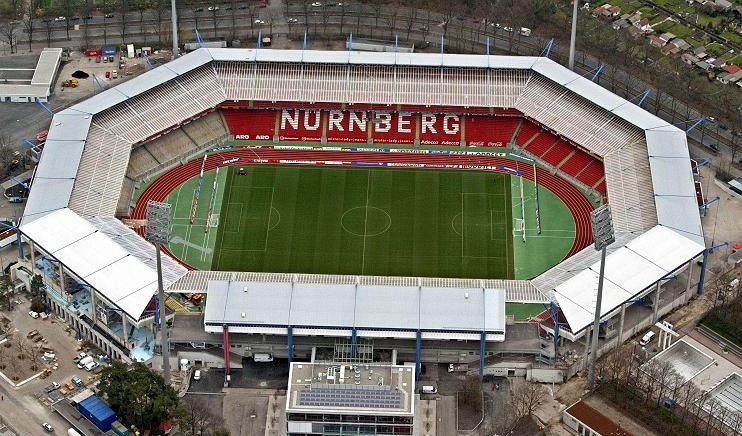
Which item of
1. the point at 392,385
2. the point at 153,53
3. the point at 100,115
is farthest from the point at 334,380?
Answer: the point at 153,53

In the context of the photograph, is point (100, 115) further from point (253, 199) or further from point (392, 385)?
point (392, 385)

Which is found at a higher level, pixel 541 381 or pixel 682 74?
pixel 682 74

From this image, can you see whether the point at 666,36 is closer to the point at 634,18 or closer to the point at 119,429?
the point at 634,18

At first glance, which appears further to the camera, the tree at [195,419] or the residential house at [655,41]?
the residential house at [655,41]

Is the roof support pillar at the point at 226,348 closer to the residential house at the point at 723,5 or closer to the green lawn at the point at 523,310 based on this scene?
the green lawn at the point at 523,310

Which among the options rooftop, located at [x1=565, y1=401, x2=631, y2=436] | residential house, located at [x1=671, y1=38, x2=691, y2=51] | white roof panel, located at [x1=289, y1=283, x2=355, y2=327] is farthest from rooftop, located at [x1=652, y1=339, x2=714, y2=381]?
residential house, located at [x1=671, y1=38, x2=691, y2=51]

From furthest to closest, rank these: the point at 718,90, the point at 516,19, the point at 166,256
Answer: the point at 516,19
the point at 718,90
the point at 166,256

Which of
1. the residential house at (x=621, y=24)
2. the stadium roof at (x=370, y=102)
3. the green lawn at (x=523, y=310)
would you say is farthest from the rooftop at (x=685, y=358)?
the residential house at (x=621, y=24)

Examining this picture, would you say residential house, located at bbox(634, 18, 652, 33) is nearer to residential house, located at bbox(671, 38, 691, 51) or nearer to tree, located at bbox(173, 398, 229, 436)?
residential house, located at bbox(671, 38, 691, 51)
